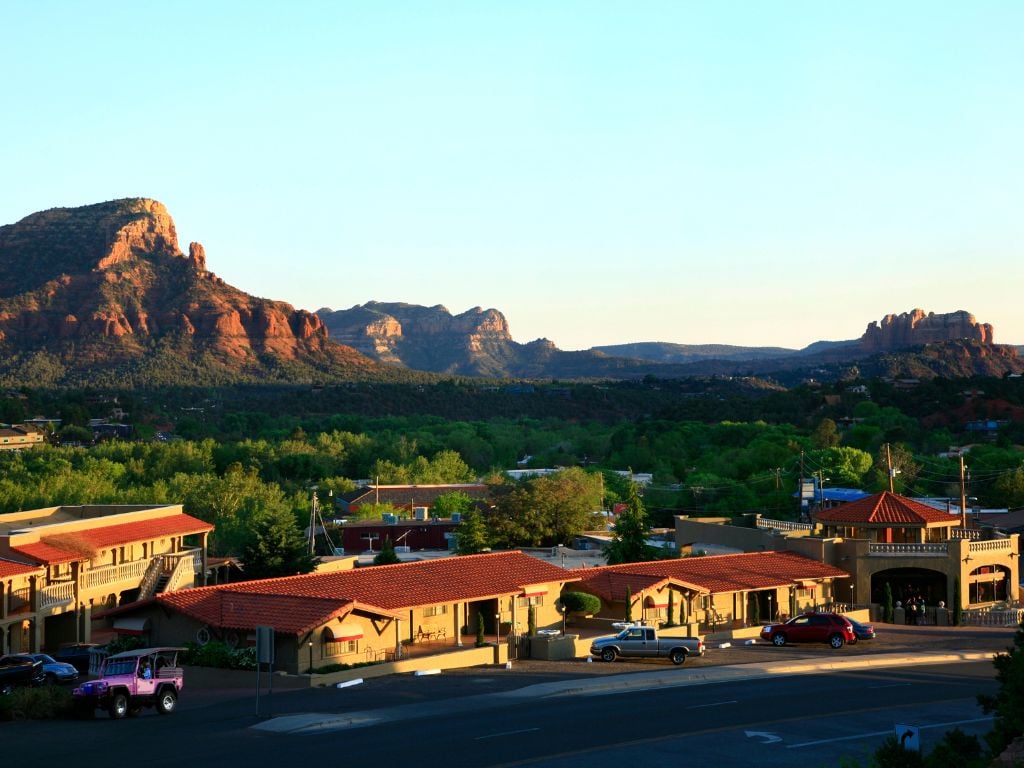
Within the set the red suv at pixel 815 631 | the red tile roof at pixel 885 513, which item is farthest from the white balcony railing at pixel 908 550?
the red suv at pixel 815 631

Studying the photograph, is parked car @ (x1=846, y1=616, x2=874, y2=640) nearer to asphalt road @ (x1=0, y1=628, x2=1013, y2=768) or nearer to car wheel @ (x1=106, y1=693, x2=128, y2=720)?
asphalt road @ (x1=0, y1=628, x2=1013, y2=768)

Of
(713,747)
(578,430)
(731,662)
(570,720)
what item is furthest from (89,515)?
(578,430)

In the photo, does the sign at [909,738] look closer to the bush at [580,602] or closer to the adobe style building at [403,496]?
the bush at [580,602]

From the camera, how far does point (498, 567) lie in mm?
50375

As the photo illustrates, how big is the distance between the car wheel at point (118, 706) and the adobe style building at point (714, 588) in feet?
65.3

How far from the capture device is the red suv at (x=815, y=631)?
47094mm

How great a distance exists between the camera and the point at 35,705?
33188 mm

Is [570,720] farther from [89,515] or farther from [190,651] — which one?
[89,515]

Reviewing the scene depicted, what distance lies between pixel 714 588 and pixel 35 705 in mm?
25754

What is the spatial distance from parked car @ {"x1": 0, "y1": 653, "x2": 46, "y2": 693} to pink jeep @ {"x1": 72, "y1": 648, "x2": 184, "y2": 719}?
17.3ft

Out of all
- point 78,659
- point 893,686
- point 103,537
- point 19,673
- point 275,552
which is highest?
point 103,537

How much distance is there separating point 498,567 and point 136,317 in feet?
520

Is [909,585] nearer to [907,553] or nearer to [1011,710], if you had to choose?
[907,553]

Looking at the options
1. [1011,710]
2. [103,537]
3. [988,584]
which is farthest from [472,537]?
[1011,710]
